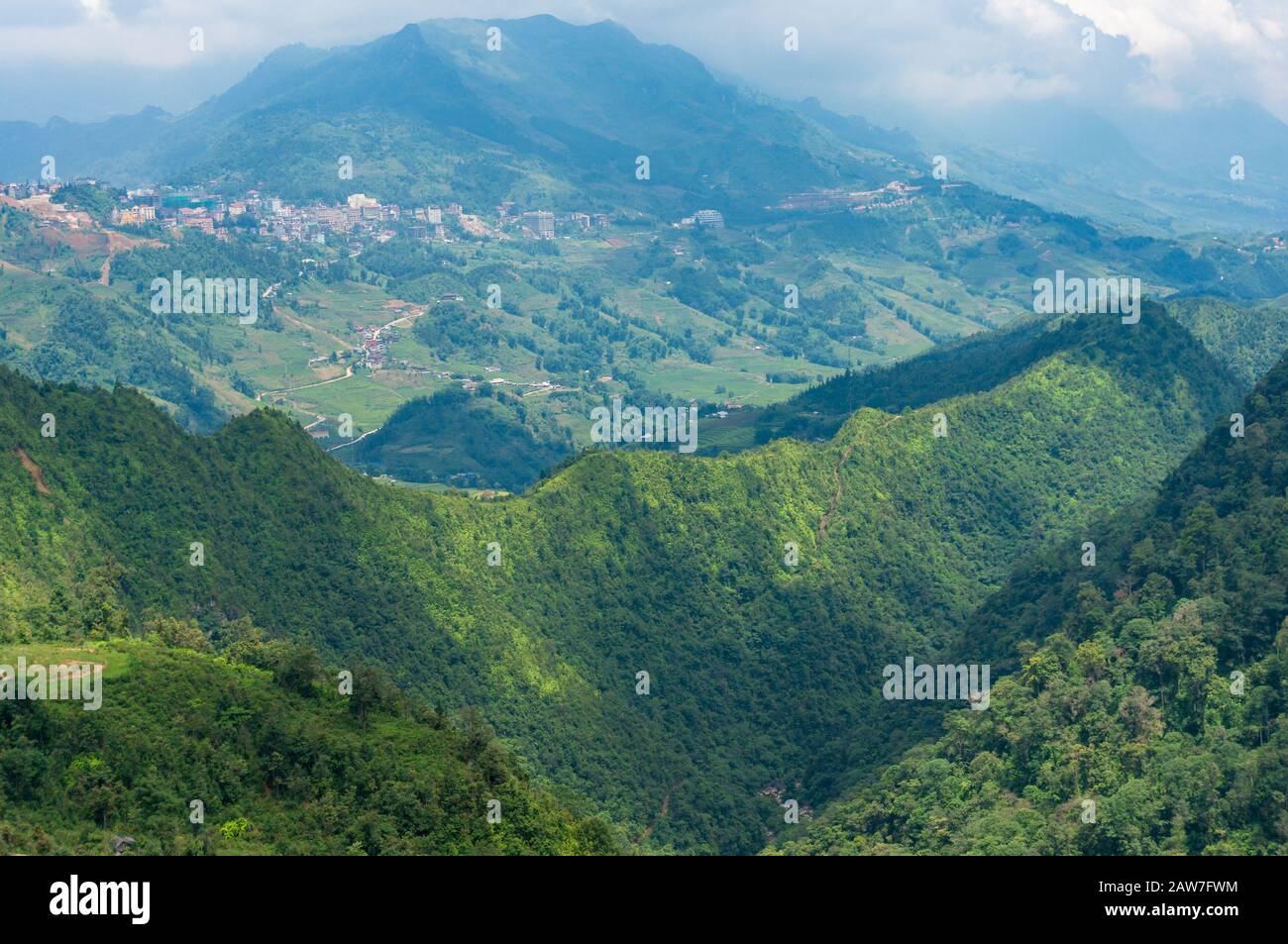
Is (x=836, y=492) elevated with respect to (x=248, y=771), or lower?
elevated

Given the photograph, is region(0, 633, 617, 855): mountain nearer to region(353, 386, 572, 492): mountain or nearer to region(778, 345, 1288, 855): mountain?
region(778, 345, 1288, 855): mountain

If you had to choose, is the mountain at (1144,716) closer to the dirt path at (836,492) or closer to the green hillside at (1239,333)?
the dirt path at (836,492)

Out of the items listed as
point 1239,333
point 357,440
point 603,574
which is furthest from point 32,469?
point 1239,333

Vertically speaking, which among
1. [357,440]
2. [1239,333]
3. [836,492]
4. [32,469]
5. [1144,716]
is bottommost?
[1144,716]

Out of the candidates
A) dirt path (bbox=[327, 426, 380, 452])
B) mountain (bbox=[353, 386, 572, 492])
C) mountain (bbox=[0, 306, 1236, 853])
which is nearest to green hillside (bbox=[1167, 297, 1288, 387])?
mountain (bbox=[0, 306, 1236, 853])

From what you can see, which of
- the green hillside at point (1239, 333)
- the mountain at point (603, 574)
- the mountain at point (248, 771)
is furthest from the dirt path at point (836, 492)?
the green hillside at point (1239, 333)

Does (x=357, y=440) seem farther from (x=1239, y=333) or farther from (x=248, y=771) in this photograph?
(x=248, y=771)
